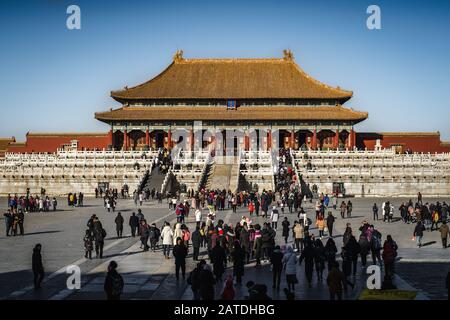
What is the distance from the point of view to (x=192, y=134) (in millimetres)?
64938

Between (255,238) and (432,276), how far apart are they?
5055 millimetres

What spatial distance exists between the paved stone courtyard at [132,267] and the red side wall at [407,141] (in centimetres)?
3884

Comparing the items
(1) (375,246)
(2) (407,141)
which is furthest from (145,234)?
(2) (407,141)

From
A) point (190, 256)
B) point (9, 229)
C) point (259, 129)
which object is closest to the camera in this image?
point (190, 256)

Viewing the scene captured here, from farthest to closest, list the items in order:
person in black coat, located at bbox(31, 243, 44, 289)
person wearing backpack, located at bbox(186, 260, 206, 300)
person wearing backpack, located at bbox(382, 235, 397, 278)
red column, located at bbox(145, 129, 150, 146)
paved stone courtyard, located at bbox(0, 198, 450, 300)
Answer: red column, located at bbox(145, 129, 150, 146), person wearing backpack, located at bbox(382, 235, 397, 278), person in black coat, located at bbox(31, 243, 44, 289), paved stone courtyard, located at bbox(0, 198, 450, 300), person wearing backpack, located at bbox(186, 260, 206, 300)

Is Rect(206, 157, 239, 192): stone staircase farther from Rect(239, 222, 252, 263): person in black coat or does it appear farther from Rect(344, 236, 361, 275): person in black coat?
Rect(344, 236, 361, 275): person in black coat

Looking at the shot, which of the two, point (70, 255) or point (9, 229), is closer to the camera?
point (70, 255)

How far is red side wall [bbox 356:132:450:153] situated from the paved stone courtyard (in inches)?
1529

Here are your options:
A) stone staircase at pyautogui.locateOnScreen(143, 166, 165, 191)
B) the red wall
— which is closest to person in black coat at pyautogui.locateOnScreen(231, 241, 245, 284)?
stone staircase at pyautogui.locateOnScreen(143, 166, 165, 191)

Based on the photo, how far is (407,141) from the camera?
67375 mm

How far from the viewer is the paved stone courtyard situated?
48.2 ft

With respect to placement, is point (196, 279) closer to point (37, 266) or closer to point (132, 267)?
point (37, 266)

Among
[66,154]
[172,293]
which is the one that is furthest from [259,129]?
[172,293]
